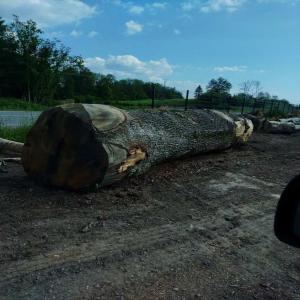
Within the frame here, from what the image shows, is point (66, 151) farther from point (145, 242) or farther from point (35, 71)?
point (35, 71)

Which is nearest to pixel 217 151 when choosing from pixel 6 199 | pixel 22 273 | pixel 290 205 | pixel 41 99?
pixel 6 199

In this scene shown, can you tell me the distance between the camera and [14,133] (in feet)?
31.1

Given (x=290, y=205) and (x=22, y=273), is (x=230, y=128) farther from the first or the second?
(x=290, y=205)

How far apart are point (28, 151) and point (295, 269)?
12.8 feet

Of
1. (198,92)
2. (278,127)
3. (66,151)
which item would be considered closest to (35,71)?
(198,92)

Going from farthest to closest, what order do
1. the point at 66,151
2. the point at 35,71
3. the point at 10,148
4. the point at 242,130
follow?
the point at 35,71
the point at 242,130
the point at 10,148
the point at 66,151

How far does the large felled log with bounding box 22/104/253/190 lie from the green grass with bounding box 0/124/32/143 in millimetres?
3215

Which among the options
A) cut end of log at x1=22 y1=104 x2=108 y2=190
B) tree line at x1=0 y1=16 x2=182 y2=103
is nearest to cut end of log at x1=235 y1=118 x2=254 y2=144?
cut end of log at x1=22 y1=104 x2=108 y2=190

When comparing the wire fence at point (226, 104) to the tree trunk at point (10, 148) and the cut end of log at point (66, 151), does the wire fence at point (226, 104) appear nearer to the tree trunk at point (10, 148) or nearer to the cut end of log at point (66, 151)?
the tree trunk at point (10, 148)

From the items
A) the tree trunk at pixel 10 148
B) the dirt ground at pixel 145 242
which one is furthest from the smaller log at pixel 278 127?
the tree trunk at pixel 10 148

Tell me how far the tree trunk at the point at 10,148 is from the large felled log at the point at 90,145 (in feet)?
6.18

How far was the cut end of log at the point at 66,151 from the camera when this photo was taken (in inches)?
221

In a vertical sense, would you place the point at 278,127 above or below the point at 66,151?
below

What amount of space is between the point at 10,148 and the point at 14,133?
144 cm
